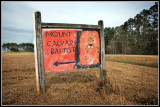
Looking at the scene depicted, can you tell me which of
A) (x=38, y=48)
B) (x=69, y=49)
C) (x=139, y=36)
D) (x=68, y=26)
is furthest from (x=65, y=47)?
(x=139, y=36)

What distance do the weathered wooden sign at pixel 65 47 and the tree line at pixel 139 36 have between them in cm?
3163

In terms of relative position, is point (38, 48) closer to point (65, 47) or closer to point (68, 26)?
point (65, 47)

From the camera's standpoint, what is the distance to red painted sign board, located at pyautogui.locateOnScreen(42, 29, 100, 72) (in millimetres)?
2930

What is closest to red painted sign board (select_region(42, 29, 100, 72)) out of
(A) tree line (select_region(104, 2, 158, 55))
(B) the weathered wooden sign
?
(B) the weathered wooden sign

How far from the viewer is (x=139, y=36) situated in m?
35.3

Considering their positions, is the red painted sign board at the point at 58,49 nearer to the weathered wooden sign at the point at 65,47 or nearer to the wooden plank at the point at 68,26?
the weathered wooden sign at the point at 65,47

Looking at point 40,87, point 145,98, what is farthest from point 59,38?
point 145,98

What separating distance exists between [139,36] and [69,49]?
40.9 metres

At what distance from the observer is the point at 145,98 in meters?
2.60

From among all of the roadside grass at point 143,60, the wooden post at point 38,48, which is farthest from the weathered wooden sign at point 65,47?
the roadside grass at point 143,60

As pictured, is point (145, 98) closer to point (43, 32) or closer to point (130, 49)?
point (43, 32)

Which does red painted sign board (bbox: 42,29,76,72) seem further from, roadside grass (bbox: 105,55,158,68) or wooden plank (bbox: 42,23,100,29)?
roadside grass (bbox: 105,55,158,68)

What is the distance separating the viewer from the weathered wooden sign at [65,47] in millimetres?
2753

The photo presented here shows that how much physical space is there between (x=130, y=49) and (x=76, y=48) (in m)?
41.1
